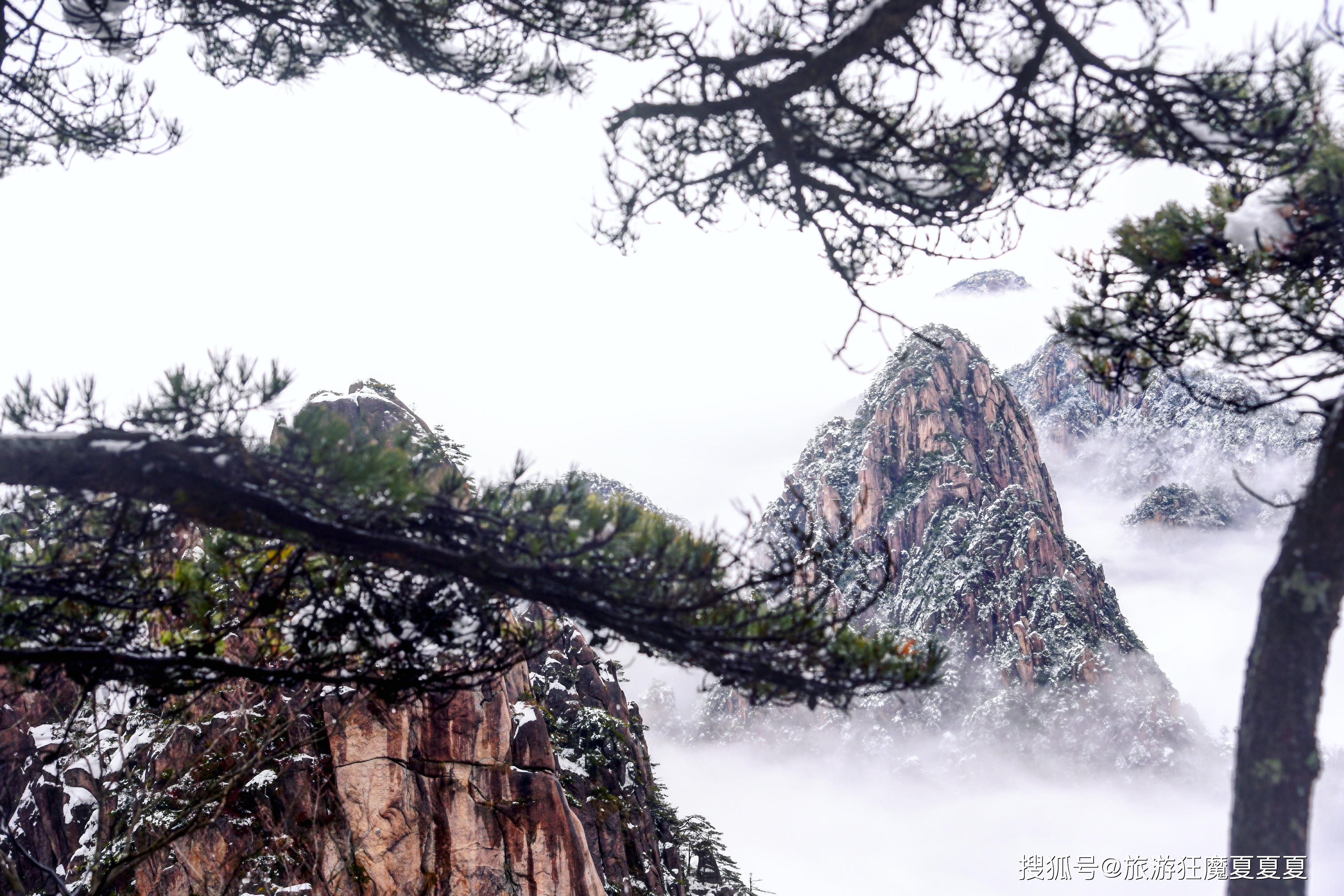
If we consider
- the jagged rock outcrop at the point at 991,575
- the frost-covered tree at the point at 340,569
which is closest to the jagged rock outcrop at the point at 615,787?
the frost-covered tree at the point at 340,569

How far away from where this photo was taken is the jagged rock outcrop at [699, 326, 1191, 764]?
65688mm

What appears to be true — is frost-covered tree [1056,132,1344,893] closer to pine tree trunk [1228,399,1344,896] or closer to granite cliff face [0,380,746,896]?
pine tree trunk [1228,399,1344,896]

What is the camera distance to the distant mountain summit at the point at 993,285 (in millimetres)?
157750

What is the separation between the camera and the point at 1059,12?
3.76 meters

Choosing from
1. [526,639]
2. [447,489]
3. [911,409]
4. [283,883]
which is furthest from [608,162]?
[911,409]

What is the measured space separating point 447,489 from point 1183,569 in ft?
525

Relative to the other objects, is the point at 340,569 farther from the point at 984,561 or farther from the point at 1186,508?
the point at 1186,508

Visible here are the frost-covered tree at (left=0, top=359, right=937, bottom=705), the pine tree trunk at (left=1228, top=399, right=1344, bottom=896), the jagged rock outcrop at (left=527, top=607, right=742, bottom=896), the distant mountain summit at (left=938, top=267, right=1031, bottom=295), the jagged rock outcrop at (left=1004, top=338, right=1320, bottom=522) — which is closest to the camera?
the frost-covered tree at (left=0, top=359, right=937, bottom=705)

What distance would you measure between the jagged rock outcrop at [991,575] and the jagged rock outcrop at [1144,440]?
30.3m

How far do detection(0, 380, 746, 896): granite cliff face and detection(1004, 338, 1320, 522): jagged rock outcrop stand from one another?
4027 inches

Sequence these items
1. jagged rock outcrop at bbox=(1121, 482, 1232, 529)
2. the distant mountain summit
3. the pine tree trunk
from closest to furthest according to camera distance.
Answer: the pine tree trunk, jagged rock outcrop at bbox=(1121, 482, 1232, 529), the distant mountain summit

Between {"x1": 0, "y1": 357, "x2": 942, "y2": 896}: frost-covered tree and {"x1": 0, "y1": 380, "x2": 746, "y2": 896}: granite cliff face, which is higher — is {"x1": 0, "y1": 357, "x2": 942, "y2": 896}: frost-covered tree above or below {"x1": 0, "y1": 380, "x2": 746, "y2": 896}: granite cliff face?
above

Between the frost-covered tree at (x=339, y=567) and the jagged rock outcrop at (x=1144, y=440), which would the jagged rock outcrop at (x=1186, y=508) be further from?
the frost-covered tree at (x=339, y=567)

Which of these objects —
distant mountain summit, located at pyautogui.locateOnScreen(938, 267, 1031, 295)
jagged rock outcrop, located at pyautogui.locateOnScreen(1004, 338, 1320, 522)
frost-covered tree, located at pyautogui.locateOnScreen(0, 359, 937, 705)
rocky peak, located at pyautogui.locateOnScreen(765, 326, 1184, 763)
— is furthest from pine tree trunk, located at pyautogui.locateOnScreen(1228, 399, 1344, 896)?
distant mountain summit, located at pyautogui.locateOnScreen(938, 267, 1031, 295)
